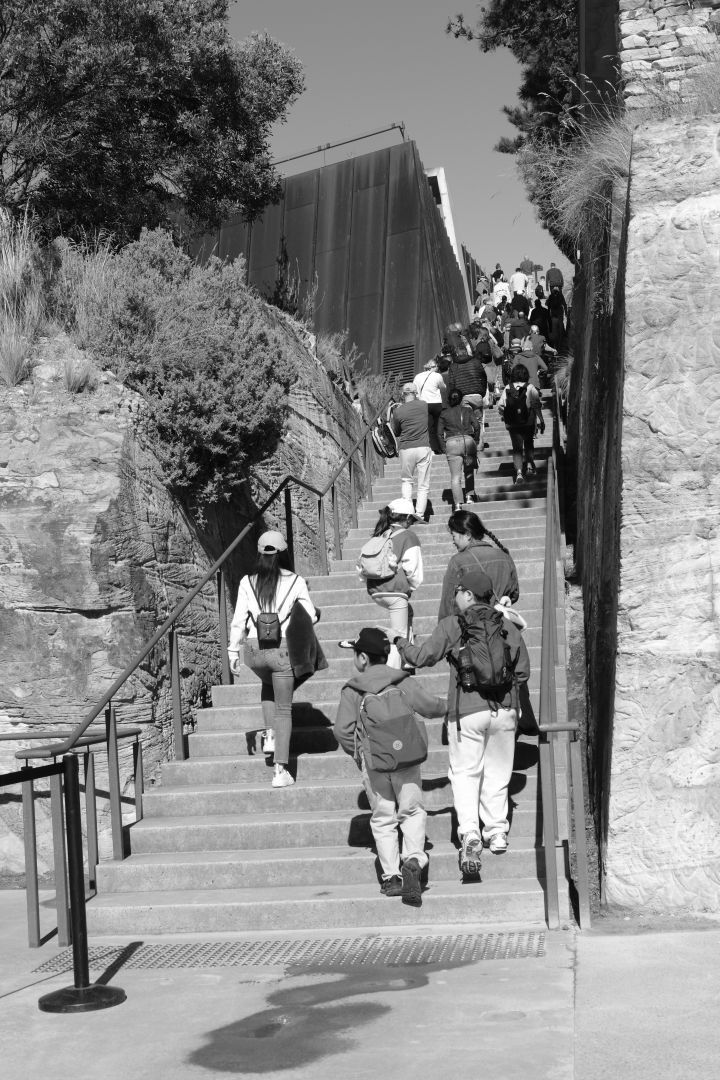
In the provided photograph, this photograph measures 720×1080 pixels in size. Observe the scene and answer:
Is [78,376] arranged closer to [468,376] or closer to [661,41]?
[468,376]

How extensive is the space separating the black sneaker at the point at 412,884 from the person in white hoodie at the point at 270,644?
64.9 inches

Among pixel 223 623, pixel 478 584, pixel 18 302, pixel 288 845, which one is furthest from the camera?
pixel 18 302

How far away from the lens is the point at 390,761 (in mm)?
6758

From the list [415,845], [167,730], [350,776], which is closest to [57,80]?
[167,730]

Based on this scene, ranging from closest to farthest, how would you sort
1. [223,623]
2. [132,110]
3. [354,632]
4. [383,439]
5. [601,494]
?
[601,494] → [223,623] → [354,632] → [132,110] → [383,439]

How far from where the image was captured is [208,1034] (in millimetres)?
5152

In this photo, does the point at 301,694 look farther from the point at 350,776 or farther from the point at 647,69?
the point at 647,69

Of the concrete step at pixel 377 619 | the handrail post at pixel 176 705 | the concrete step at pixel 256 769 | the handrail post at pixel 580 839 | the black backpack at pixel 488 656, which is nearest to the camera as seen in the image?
the handrail post at pixel 580 839

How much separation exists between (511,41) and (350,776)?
19868 mm

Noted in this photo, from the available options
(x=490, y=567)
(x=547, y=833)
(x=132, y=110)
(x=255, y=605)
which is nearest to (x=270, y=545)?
(x=255, y=605)

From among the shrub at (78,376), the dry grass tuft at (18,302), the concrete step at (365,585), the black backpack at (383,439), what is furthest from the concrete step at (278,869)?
the black backpack at (383,439)

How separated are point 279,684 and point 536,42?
1947 cm

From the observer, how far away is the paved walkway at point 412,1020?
15.2 feet

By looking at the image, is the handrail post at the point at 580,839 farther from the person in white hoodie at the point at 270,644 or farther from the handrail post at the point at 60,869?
the handrail post at the point at 60,869
